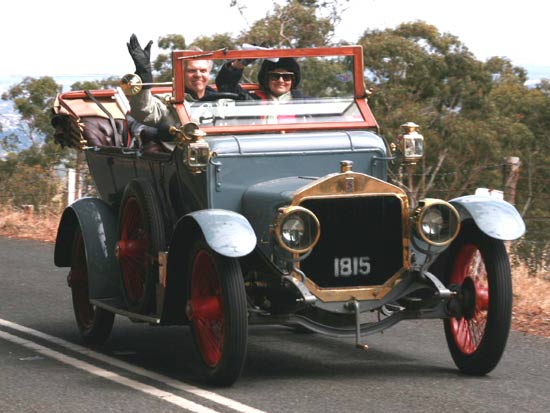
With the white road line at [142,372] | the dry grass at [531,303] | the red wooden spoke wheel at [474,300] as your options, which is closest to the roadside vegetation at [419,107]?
the dry grass at [531,303]

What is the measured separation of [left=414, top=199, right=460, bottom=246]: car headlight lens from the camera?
7102mm

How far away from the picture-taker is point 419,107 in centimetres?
2641

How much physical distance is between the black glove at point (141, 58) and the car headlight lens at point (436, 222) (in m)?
2.12

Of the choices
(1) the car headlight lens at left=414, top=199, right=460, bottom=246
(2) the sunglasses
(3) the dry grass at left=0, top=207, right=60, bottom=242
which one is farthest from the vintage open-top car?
(3) the dry grass at left=0, top=207, right=60, bottom=242

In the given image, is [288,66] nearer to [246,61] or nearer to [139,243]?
[246,61]

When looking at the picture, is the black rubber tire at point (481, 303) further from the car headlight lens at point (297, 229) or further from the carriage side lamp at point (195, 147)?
the carriage side lamp at point (195, 147)

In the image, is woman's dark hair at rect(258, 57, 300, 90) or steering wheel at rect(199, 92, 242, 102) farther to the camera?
woman's dark hair at rect(258, 57, 300, 90)

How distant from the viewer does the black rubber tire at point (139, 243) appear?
7914mm

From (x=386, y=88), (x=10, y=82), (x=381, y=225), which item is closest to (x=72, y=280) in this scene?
(x=381, y=225)

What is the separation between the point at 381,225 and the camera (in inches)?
286

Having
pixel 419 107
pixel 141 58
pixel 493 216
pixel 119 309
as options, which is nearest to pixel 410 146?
pixel 493 216

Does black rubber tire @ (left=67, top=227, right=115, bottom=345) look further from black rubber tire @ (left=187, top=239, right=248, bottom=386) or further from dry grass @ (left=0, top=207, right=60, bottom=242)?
dry grass @ (left=0, top=207, right=60, bottom=242)

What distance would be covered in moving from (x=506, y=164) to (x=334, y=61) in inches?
170

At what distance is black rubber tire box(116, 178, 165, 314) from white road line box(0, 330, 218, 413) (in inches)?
20.7
